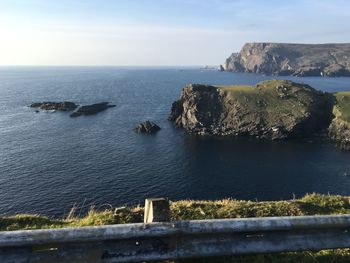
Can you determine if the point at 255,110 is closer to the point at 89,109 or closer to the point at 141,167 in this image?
the point at 141,167

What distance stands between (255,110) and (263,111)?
2840 mm

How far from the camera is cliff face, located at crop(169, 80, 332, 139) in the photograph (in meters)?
125

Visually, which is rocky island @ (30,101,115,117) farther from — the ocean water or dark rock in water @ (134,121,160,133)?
dark rock in water @ (134,121,160,133)

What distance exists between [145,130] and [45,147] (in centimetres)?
3332

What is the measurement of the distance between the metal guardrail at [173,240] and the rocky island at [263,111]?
372ft

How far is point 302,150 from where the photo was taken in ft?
343

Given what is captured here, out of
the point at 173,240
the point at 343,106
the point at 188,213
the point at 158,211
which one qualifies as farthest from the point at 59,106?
the point at 173,240

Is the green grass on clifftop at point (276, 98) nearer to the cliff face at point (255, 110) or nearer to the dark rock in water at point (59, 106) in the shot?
the cliff face at point (255, 110)

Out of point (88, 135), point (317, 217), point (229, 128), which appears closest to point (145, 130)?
point (88, 135)

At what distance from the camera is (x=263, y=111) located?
5276 inches

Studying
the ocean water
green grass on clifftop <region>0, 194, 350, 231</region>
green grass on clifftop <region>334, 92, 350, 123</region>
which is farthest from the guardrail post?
green grass on clifftop <region>334, 92, 350, 123</region>

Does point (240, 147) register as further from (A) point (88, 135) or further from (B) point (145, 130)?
(A) point (88, 135)

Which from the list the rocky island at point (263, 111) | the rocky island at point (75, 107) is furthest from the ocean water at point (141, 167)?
the rocky island at point (75, 107)

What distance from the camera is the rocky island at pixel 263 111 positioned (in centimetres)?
12356
